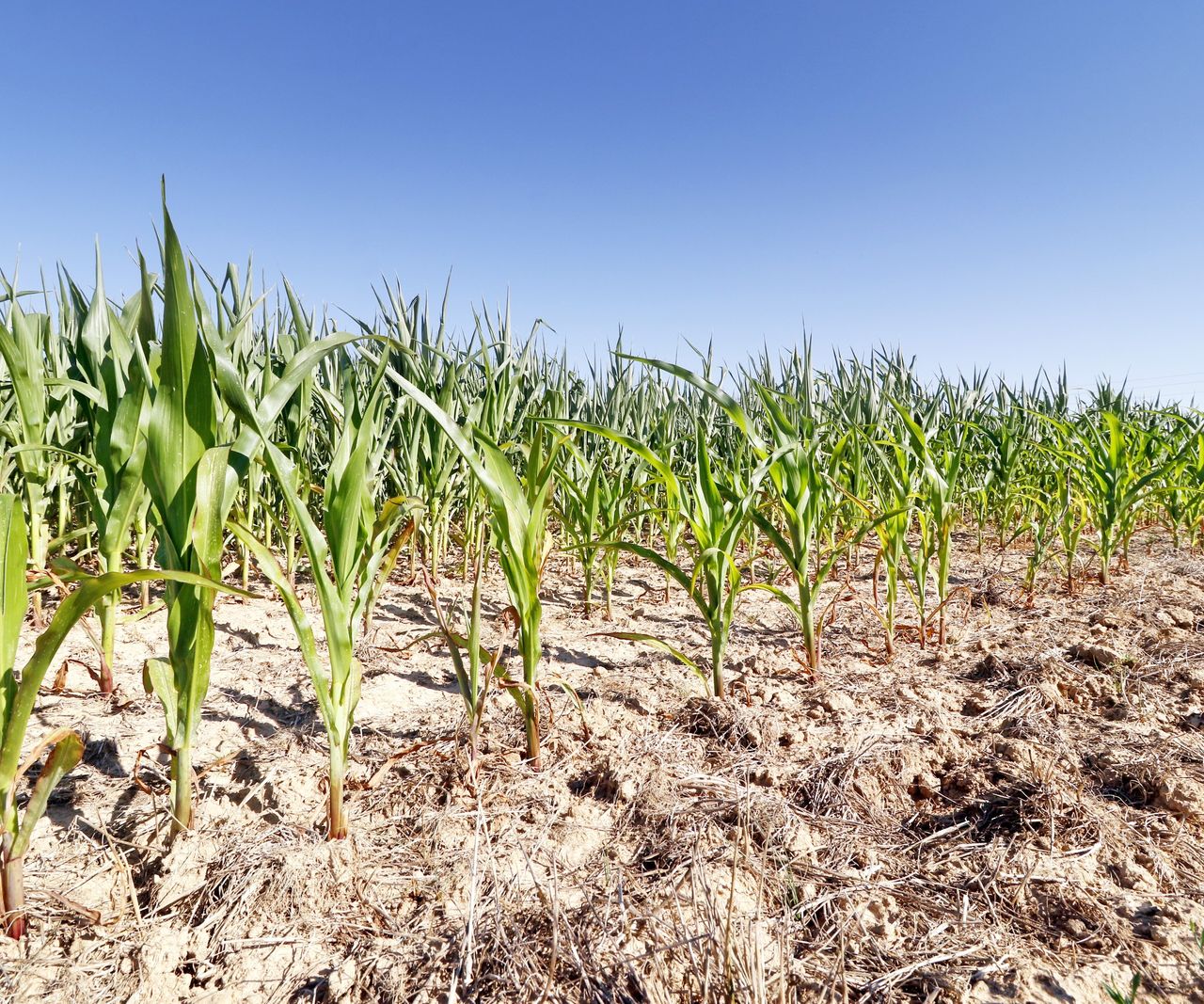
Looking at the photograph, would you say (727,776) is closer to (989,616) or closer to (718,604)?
(718,604)

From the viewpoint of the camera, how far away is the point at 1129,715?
1.63 m

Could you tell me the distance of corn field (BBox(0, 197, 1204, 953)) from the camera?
943mm

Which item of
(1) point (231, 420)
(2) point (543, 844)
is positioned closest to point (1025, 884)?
(2) point (543, 844)

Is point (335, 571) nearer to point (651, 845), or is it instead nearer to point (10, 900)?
point (10, 900)

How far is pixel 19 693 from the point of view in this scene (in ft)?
2.66

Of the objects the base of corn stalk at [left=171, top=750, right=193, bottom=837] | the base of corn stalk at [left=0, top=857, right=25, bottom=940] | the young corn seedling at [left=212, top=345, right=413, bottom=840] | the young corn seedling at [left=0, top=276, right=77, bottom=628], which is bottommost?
the base of corn stalk at [left=0, top=857, right=25, bottom=940]

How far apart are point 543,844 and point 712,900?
31 cm

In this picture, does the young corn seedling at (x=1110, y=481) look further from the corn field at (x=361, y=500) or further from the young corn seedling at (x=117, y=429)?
the young corn seedling at (x=117, y=429)

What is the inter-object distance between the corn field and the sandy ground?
86mm

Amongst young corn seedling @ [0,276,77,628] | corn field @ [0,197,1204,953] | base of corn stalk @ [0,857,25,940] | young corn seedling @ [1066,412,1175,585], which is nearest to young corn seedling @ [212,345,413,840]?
corn field @ [0,197,1204,953]

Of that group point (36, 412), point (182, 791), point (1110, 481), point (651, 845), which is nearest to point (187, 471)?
point (182, 791)

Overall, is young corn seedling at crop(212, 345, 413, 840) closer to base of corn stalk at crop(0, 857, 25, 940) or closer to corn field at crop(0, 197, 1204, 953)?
corn field at crop(0, 197, 1204, 953)

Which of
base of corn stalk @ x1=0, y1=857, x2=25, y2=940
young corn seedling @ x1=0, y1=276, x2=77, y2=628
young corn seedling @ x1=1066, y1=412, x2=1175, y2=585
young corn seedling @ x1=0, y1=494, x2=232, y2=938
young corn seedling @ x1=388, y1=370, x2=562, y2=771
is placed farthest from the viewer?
young corn seedling @ x1=1066, y1=412, x2=1175, y2=585

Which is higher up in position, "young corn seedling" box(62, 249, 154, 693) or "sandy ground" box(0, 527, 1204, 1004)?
"young corn seedling" box(62, 249, 154, 693)
